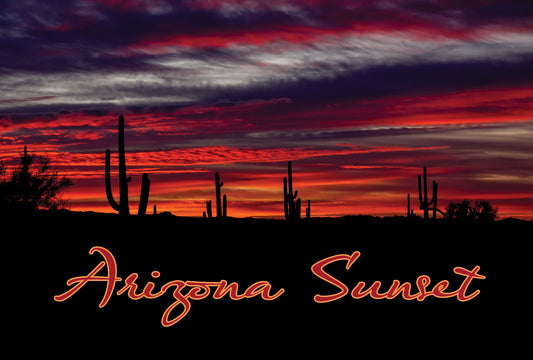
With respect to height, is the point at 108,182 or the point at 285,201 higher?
the point at 108,182

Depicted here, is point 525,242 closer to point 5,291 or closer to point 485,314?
point 485,314

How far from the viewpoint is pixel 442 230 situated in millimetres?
33781

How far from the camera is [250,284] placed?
22047 millimetres

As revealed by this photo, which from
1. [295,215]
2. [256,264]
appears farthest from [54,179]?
[256,264]

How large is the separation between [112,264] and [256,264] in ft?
21.8

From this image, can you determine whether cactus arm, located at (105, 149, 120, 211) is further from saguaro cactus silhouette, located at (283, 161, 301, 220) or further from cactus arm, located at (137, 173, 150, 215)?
saguaro cactus silhouette, located at (283, 161, 301, 220)

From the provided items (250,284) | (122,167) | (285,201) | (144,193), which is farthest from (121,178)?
(285,201)

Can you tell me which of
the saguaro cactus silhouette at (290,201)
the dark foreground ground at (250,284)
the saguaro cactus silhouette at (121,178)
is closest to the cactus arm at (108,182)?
the saguaro cactus silhouette at (121,178)

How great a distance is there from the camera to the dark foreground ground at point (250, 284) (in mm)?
17328

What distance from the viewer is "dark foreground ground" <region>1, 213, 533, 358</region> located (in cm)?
1733

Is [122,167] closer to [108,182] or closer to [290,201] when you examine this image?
[108,182]

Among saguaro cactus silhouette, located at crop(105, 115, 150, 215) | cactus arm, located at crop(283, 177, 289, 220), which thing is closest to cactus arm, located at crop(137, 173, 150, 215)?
saguaro cactus silhouette, located at crop(105, 115, 150, 215)

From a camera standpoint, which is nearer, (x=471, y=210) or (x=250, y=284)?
(x=250, y=284)

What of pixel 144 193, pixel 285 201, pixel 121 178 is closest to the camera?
pixel 121 178
